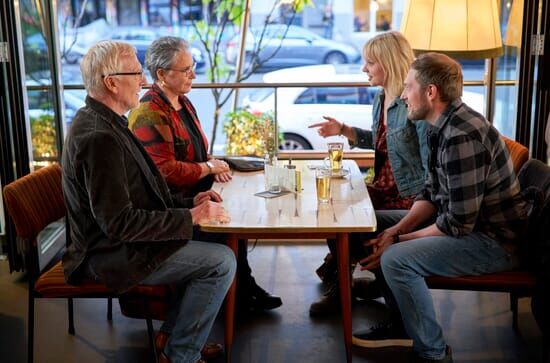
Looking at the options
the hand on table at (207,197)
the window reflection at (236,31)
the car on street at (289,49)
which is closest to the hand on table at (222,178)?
the hand on table at (207,197)

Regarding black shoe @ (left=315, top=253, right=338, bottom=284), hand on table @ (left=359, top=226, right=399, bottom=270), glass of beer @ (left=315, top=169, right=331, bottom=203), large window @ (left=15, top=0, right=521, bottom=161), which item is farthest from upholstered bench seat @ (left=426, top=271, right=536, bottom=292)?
large window @ (left=15, top=0, right=521, bottom=161)

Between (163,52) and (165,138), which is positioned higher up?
(163,52)

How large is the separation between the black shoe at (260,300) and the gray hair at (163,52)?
1046 millimetres

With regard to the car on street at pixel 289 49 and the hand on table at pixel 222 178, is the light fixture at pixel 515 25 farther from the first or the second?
the car on street at pixel 289 49

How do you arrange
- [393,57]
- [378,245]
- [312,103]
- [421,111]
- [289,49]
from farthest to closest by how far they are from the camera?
[289,49]
[312,103]
[393,57]
[378,245]
[421,111]

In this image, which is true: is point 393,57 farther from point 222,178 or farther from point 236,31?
point 236,31

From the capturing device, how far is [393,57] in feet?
10.2

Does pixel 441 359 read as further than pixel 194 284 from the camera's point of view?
Yes

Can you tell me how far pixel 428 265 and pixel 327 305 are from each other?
84cm

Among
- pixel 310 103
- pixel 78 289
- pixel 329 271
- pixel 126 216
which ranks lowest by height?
pixel 329 271

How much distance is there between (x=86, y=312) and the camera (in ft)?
11.3

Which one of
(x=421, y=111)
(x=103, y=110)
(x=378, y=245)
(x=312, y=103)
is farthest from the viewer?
(x=312, y=103)

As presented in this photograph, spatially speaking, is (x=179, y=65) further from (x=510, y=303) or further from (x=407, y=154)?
(x=510, y=303)

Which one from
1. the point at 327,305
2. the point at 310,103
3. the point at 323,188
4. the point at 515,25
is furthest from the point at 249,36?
the point at 323,188
